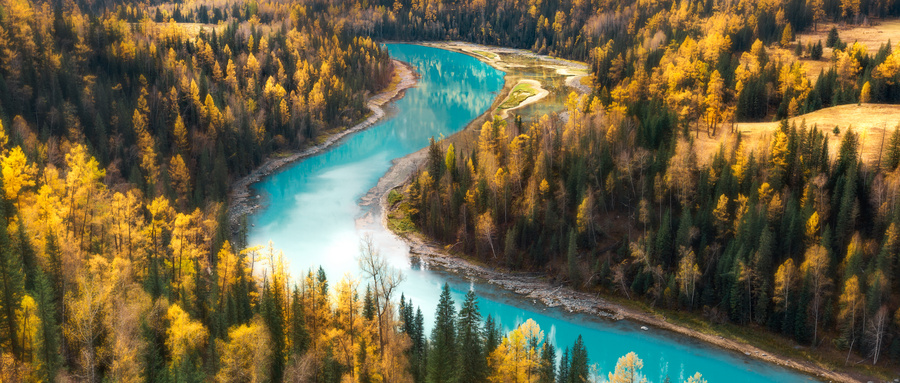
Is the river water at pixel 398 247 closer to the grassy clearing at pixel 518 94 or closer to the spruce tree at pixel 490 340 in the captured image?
the grassy clearing at pixel 518 94

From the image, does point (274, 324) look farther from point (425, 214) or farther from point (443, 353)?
point (425, 214)

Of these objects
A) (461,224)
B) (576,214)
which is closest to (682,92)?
(576,214)

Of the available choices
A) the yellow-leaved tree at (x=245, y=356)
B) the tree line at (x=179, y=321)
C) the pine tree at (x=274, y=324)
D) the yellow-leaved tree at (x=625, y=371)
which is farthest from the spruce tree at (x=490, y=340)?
the yellow-leaved tree at (x=245, y=356)

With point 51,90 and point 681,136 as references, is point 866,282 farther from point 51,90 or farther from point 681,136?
point 51,90

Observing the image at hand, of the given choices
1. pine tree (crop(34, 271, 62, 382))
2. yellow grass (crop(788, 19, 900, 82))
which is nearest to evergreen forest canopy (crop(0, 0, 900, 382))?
pine tree (crop(34, 271, 62, 382))

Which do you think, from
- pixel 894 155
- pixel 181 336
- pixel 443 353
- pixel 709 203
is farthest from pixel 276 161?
pixel 894 155
